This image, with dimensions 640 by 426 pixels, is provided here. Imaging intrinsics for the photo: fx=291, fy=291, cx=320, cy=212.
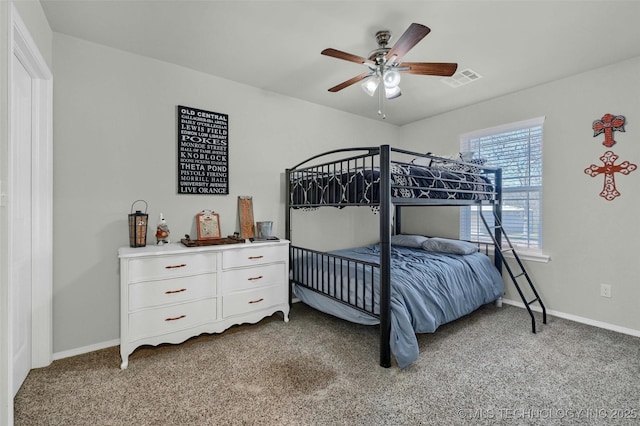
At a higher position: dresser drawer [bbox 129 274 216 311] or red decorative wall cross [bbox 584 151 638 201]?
red decorative wall cross [bbox 584 151 638 201]

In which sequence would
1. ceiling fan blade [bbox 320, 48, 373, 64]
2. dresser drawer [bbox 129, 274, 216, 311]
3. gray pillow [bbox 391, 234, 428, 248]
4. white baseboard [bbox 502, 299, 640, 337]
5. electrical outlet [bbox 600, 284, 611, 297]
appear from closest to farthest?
ceiling fan blade [bbox 320, 48, 373, 64]
dresser drawer [bbox 129, 274, 216, 311]
white baseboard [bbox 502, 299, 640, 337]
electrical outlet [bbox 600, 284, 611, 297]
gray pillow [bbox 391, 234, 428, 248]

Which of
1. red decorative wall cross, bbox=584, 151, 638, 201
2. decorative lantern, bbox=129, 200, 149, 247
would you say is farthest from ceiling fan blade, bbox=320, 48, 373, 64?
red decorative wall cross, bbox=584, 151, 638, 201

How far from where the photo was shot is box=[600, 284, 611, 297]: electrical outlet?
2.68 metres

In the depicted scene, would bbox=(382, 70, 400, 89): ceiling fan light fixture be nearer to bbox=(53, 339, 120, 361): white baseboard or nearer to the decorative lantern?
the decorative lantern

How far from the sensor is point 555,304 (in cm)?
300

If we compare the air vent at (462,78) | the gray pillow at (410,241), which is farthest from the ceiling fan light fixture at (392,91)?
the gray pillow at (410,241)

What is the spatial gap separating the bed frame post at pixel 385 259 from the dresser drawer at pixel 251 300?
3.60ft

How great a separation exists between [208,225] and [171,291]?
2.33 ft

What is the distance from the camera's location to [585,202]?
9.21ft

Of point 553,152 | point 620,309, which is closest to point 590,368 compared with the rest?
point 620,309

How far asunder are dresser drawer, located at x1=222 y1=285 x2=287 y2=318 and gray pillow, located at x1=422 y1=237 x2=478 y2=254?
5.85 ft

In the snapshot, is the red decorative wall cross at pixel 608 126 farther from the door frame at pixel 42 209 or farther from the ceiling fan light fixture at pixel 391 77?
the door frame at pixel 42 209

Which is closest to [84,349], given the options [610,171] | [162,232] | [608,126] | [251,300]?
[162,232]

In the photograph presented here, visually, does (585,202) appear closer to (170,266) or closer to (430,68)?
(430,68)
